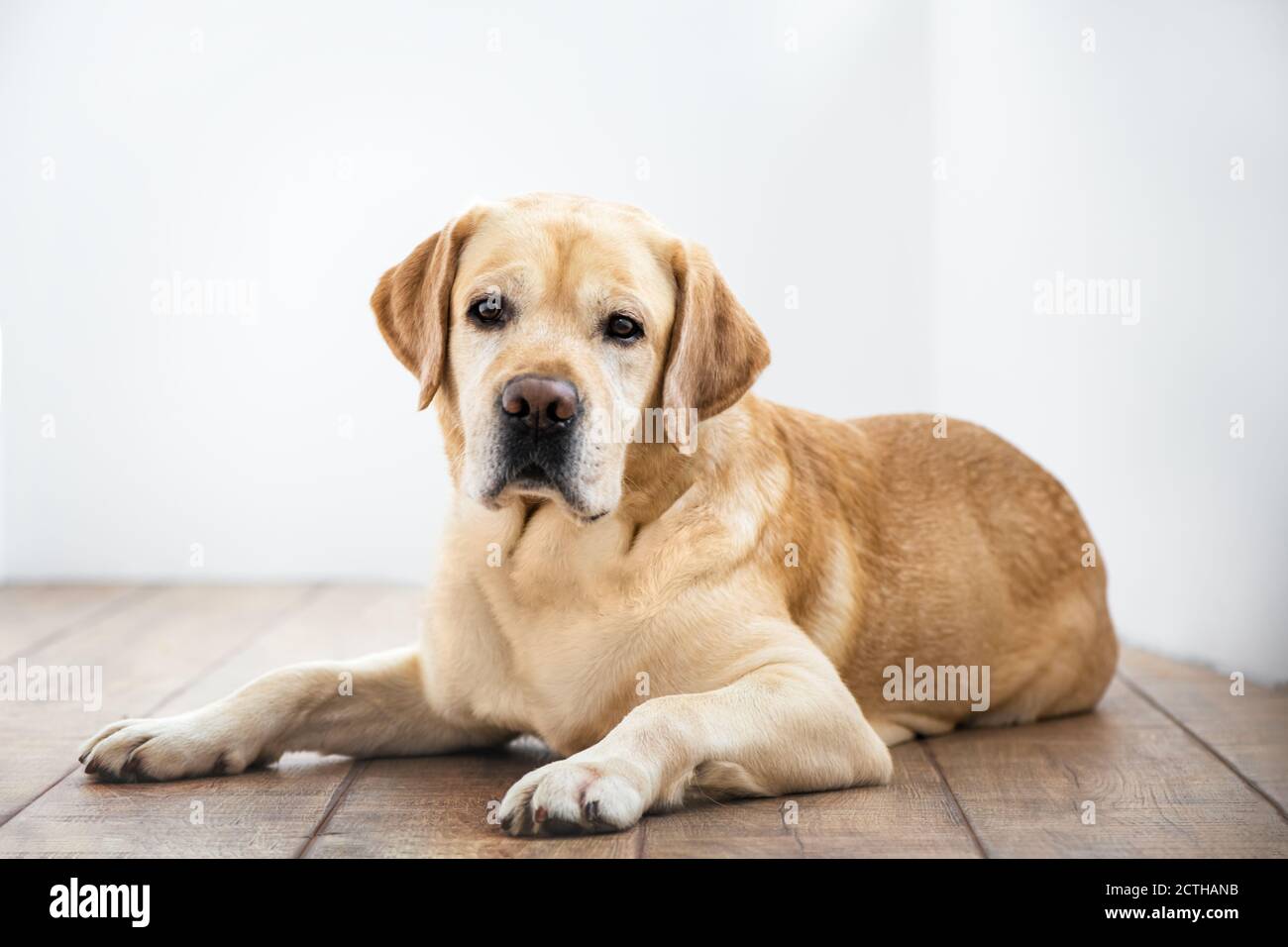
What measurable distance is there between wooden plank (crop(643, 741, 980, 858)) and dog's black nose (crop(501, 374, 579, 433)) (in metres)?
0.74

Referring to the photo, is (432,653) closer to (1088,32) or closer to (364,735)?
(364,735)

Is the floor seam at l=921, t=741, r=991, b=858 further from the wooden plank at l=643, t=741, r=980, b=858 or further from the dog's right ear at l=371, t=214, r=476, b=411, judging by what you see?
the dog's right ear at l=371, t=214, r=476, b=411

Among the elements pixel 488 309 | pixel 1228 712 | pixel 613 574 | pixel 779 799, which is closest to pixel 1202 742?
pixel 1228 712

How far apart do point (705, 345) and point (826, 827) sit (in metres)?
0.98

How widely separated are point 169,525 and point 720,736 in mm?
4193

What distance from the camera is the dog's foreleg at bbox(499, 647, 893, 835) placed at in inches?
90.6

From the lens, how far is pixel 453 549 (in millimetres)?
2951

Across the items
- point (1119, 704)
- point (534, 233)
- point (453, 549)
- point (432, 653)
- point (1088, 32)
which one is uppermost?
point (1088, 32)

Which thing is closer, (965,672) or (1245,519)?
(965,672)

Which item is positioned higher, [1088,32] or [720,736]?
[1088,32]

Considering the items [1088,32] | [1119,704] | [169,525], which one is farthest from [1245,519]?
[169,525]

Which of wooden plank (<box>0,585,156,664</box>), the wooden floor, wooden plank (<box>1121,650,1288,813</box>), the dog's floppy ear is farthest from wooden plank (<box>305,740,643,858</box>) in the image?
wooden plank (<box>0,585,156,664</box>)

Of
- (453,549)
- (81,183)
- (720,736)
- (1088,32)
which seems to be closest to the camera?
(720,736)
